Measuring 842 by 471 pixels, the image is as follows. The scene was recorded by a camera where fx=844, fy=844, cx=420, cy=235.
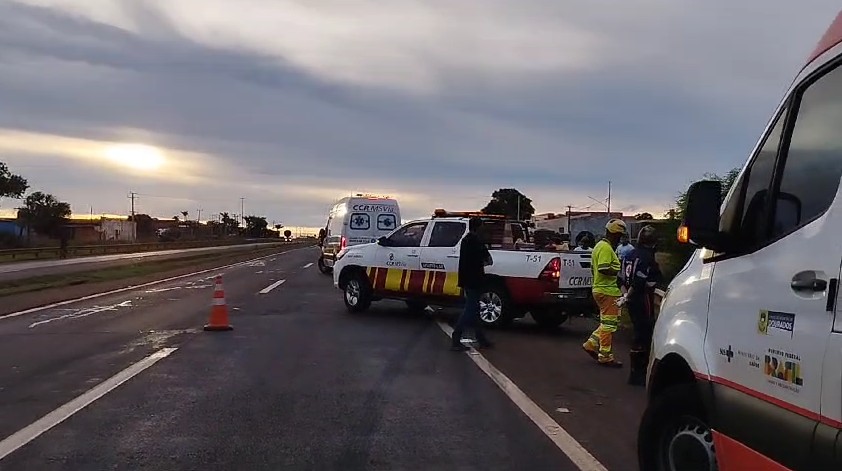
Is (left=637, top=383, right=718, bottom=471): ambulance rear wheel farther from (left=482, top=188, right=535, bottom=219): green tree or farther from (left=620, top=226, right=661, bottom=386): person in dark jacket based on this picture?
(left=482, top=188, right=535, bottom=219): green tree

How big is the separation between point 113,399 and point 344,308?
9.99 m

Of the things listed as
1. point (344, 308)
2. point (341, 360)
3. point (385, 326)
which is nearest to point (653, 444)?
point (341, 360)

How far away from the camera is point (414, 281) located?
16.0m

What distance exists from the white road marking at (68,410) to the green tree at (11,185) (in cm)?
6823

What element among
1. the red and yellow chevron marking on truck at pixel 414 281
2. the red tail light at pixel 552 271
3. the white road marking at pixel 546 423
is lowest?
the white road marking at pixel 546 423

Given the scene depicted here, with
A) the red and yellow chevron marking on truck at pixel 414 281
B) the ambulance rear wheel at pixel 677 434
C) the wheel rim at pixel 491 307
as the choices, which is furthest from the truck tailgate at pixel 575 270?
the ambulance rear wheel at pixel 677 434

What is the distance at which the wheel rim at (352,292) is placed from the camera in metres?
17.1

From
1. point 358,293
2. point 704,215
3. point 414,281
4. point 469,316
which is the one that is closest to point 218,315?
point 358,293

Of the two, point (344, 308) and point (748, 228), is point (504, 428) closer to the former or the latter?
point (748, 228)

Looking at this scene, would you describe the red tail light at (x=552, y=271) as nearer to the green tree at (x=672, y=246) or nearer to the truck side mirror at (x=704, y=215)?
the green tree at (x=672, y=246)

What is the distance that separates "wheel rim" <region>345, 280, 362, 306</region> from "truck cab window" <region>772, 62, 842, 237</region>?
13.7 metres

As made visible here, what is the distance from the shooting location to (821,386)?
3146mm

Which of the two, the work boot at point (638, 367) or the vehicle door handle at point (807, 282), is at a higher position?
the vehicle door handle at point (807, 282)

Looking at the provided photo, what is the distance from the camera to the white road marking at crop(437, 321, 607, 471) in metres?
6.21
